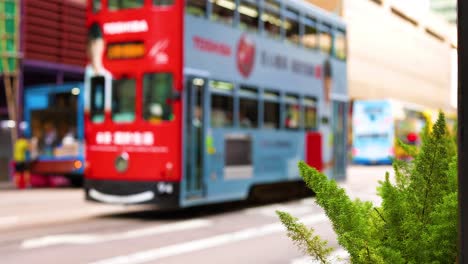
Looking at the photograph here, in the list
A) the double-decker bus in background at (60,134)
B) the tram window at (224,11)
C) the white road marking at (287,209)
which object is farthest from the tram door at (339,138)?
the double-decker bus in background at (60,134)

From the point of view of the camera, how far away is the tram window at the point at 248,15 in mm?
13727

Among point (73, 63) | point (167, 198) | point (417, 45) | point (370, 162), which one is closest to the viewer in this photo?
point (167, 198)

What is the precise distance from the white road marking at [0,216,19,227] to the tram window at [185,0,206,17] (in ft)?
15.0

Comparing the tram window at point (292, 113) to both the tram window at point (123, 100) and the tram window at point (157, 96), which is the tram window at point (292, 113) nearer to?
the tram window at point (157, 96)

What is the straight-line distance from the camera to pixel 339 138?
1833cm

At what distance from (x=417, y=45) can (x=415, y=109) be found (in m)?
A: 20.5

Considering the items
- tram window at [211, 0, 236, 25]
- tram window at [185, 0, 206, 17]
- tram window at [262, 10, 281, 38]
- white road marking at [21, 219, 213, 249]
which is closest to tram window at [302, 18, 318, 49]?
tram window at [262, 10, 281, 38]

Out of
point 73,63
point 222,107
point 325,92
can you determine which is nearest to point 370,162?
point 73,63

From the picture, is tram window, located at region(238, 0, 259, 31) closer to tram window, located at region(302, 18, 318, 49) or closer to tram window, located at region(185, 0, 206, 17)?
tram window, located at region(185, 0, 206, 17)

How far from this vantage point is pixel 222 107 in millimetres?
13266

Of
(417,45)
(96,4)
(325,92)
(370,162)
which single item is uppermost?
(417,45)

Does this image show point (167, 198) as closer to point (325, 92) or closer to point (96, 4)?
point (96, 4)

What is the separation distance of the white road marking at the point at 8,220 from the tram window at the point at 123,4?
3974 mm

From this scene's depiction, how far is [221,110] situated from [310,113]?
3851 millimetres
